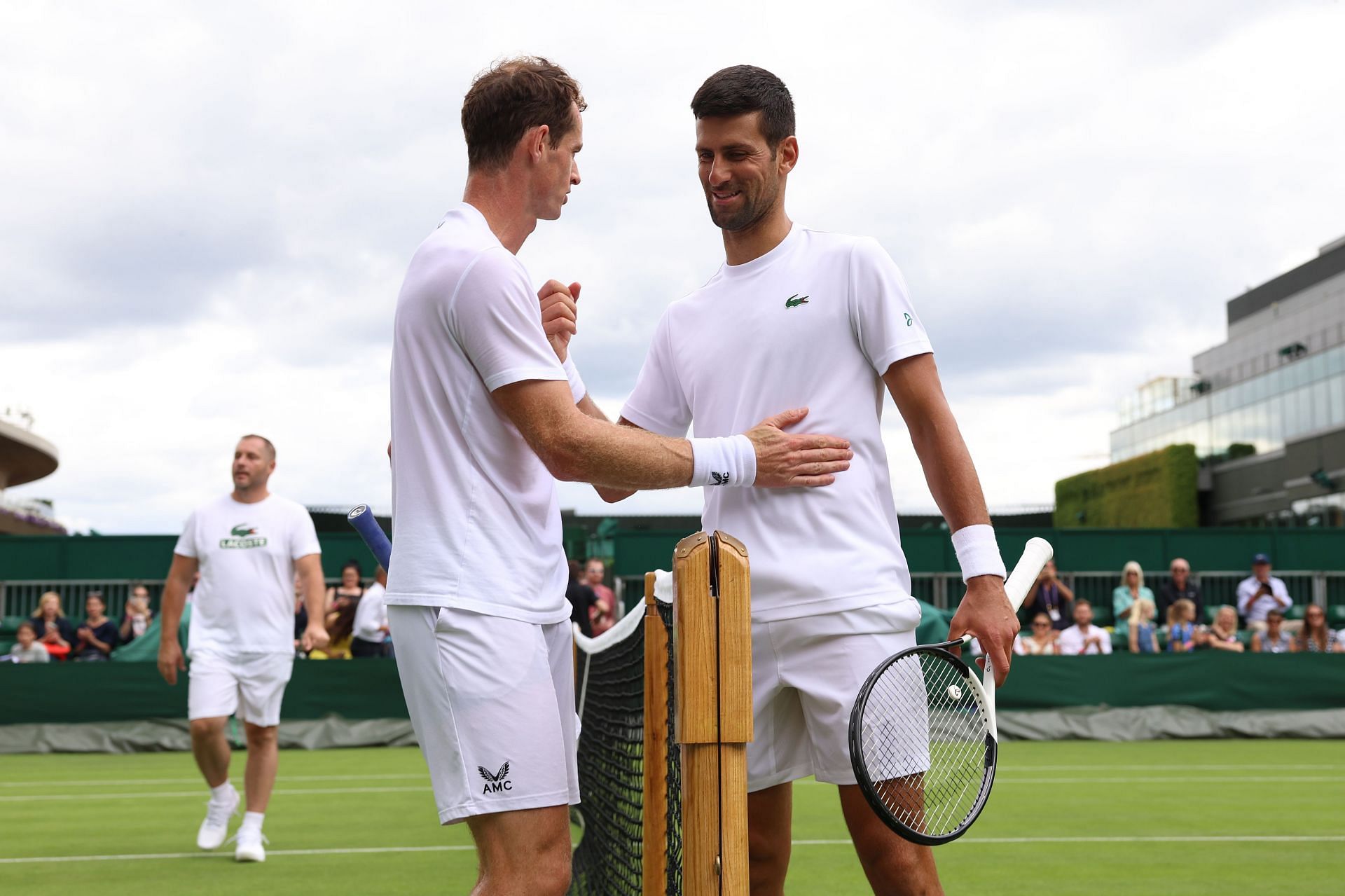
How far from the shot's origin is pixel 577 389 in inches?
132

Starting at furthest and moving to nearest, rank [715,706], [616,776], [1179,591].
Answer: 1. [1179,591]
2. [616,776]
3. [715,706]

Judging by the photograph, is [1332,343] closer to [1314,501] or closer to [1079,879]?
[1314,501]

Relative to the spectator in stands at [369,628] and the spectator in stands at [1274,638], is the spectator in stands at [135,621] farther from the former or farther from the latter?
the spectator in stands at [1274,638]

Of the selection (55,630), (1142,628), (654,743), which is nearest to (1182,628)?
(1142,628)

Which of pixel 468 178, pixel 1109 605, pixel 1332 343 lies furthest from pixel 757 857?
pixel 1332 343

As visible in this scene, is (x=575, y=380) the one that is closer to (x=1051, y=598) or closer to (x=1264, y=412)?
(x=1051, y=598)

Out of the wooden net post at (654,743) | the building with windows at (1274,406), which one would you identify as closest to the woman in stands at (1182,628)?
the wooden net post at (654,743)

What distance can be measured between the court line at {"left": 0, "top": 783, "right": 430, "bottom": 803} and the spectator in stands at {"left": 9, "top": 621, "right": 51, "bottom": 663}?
498 cm

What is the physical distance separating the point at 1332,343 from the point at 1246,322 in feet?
46.0

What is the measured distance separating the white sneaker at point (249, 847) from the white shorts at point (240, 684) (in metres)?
0.66

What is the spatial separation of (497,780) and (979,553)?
117 centimetres

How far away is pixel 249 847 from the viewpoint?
23.8 ft

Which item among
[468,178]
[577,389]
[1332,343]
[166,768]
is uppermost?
[1332,343]

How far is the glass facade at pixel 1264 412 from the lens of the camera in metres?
46.2
